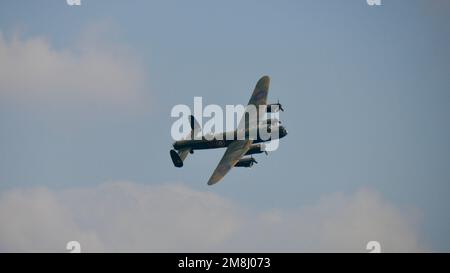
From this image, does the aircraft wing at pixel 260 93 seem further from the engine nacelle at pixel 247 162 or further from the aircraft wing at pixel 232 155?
the engine nacelle at pixel 247 162

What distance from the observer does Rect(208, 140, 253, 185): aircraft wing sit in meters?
73.5

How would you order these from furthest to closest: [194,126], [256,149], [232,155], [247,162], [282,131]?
[194,126]
[282,131]
[247,162]
[256,149]
[232,155]

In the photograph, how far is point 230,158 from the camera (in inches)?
3002

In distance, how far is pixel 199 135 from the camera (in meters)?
82.2

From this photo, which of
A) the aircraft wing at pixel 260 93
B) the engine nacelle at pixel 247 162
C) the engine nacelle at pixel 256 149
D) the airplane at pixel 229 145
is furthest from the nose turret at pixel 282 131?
the aircraft wing at pixel 260 93

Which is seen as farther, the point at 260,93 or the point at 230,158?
the point at 260,93

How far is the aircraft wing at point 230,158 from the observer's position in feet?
241

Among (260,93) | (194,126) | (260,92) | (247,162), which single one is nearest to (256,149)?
(247,162)

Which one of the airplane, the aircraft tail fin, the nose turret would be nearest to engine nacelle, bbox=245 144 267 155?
the airplane

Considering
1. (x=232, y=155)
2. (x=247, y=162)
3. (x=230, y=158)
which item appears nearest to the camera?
(x=230, y=158)

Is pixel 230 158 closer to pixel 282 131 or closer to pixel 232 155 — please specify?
pixel 232 155
